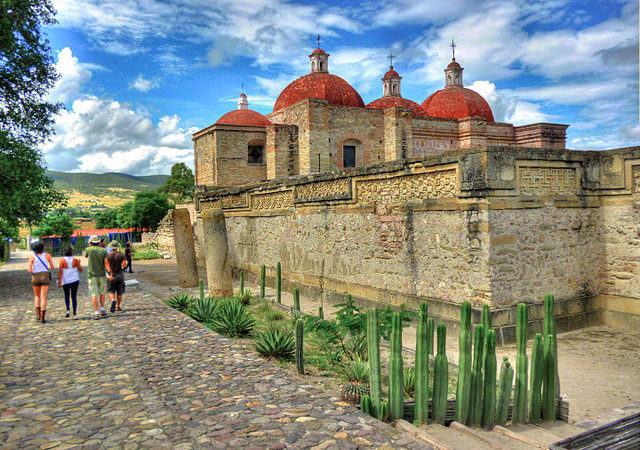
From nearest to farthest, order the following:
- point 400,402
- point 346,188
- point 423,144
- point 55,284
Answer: point 400,402, point 346,188, point 55,284, point 423,144

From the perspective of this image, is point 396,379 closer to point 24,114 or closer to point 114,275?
point 114,275

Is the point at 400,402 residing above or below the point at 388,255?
below

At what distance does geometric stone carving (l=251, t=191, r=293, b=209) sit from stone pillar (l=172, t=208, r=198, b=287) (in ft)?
7.88

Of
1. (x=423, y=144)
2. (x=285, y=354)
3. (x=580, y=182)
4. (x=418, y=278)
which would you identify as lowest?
(x=285, y=354)

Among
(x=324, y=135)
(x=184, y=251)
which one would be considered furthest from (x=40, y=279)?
(x=324, y=135)

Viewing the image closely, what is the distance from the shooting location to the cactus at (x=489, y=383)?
14.1 feet

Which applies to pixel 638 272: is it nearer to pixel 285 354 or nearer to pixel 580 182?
pixel 580 182

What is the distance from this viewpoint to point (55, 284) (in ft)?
51.3

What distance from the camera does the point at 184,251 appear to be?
14.9 meters

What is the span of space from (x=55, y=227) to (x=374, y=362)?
161 ft

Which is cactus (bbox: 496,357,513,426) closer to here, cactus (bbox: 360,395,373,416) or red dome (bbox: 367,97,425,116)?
cactus (bbox: 360,395,373,416)

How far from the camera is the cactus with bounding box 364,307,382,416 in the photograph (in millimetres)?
4465

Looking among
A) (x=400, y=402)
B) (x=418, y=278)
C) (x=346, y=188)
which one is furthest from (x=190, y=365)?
(x=346, y=188)

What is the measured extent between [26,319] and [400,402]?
28.1ft
